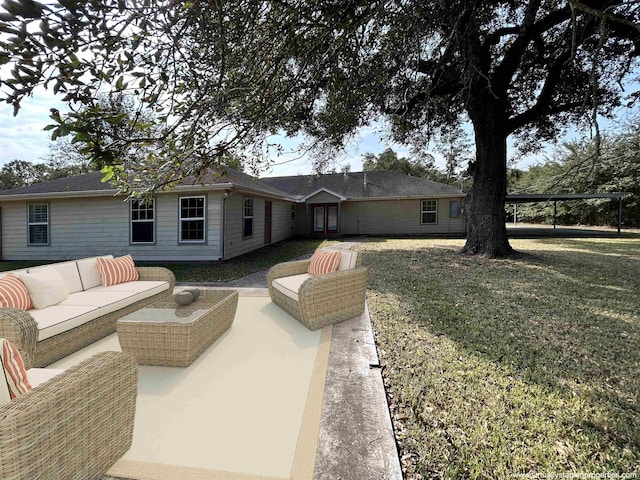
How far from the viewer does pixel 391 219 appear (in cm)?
1905

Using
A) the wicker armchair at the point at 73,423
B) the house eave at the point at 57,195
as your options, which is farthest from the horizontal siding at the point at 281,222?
the wicker armchair at the point at 73,423

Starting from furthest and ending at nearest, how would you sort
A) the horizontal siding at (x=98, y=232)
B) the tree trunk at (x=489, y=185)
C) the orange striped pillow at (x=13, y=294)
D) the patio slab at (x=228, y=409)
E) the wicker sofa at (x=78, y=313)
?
the horizontal siding at (x=98, y=232)
the tree trunk at (x=489, y=185)
the orange striped pillow at (x=13, y=294)
the wicker sofa at (x=78, y=313)
the patio slab at (x=228, y=409)

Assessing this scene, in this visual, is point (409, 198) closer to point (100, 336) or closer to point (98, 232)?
point (98, 232)

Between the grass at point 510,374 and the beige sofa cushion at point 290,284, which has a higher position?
the beige sofa cushion at point 290,284

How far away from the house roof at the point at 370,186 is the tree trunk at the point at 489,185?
8175 millimetres

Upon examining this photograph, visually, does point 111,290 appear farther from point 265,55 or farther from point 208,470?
point 265,55

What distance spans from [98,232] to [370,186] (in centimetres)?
1482

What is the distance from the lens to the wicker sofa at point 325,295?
392 centimetres

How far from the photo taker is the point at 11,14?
1421 millimetres

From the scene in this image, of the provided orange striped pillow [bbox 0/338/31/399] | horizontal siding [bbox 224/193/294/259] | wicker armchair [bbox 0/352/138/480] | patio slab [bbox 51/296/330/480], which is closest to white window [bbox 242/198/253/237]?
horizontal siding [bbox 224/193/294/259]

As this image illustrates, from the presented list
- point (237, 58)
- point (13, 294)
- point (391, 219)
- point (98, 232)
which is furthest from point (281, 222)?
point (13, 294)

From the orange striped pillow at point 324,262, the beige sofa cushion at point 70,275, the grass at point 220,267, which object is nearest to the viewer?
the beige sofa cushion at point 70,275

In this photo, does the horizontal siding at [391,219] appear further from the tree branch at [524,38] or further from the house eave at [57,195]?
the house eave at [57,195]

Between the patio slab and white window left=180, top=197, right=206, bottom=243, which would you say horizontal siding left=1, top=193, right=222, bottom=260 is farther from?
the patio slab
